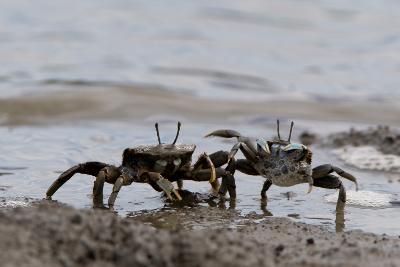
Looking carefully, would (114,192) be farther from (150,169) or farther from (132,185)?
(132,185)

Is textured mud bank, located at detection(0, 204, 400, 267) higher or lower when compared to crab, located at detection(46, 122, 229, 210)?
lower

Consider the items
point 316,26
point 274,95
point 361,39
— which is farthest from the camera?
point 316,26

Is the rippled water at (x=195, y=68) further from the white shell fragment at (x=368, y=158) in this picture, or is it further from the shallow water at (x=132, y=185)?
the white shell fragment at (x=368, y=158)

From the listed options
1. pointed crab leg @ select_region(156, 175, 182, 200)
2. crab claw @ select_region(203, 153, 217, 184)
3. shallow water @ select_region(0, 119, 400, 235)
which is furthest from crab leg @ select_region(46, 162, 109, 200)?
crab claw @ select_region(203, 153, 217, 184)

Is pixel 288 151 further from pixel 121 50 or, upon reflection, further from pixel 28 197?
pixel 121 50

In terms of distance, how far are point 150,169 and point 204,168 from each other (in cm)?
42

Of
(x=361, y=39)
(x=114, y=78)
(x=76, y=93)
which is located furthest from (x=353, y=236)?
(x=361, y=39)

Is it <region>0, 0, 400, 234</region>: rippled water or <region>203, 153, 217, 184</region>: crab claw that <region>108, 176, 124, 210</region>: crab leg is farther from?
<region>203, 153, 217, 184</region>: crab claw

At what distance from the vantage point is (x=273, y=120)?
38.1 feet

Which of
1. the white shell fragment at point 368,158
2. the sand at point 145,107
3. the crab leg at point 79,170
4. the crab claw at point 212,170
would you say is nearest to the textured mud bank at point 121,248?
the crab claw at point 212,170

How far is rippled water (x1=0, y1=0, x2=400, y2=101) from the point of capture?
14047 mm

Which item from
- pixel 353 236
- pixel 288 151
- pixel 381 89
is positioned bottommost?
pixel 353 236

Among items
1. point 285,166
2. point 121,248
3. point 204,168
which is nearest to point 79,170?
point 204,168

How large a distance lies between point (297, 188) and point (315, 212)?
0.85m
